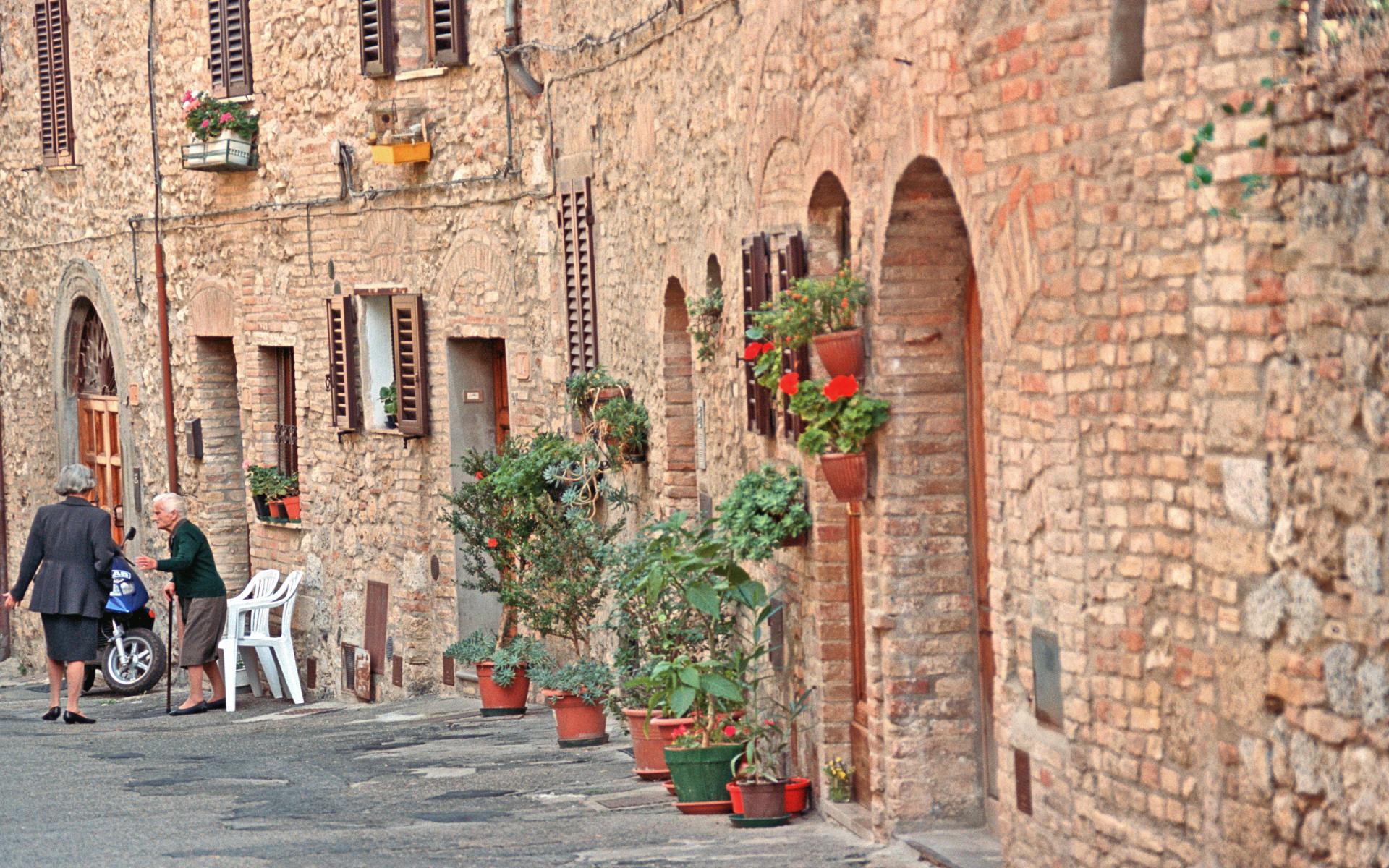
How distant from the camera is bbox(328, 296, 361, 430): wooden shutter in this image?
14.3m

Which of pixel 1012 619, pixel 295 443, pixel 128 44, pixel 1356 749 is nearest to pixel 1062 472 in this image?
pixel 1012 619

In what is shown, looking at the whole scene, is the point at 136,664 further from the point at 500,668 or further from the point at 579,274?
the point at 579,274

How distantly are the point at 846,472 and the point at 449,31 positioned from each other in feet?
22.0

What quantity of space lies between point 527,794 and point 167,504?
5.24 meters

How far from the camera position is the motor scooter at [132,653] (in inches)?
599

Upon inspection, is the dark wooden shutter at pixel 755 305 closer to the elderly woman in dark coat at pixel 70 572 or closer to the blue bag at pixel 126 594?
the elderly woman in dark coat at pixel 70 572

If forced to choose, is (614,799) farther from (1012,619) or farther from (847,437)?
(1012,619)

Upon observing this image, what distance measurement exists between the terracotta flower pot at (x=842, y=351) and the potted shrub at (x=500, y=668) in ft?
16.4

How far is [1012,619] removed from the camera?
631 cm

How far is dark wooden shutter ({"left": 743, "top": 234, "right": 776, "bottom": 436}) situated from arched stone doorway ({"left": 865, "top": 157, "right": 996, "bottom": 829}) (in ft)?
3.78

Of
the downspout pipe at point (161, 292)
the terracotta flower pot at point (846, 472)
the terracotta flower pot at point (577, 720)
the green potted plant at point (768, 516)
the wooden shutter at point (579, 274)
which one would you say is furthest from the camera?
the downspout pipe at point (161, 292)

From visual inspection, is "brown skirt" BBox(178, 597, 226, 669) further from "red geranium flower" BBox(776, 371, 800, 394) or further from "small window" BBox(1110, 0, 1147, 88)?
"small window" BBox(1110, 0, 1147, 88)

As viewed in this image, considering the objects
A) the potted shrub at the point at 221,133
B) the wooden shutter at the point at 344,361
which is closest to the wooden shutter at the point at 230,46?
the potted shrub at the point at 221,133

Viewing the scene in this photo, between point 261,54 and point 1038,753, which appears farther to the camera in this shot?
point 261,54
